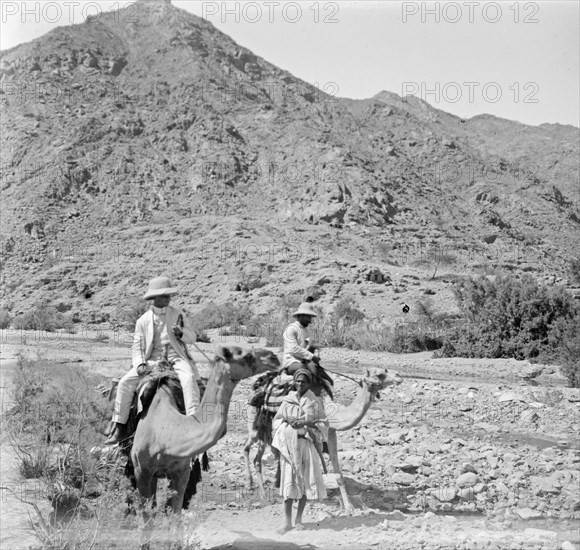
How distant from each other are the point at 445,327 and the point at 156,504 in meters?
24.2

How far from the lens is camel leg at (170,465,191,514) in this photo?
7.26 meters

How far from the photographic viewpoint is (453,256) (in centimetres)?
4859

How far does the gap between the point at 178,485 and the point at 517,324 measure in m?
19.8

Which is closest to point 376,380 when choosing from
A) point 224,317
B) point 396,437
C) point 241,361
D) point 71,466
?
point 241,361

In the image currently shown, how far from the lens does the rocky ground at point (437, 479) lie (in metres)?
8.04

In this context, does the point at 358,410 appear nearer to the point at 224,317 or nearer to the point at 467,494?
the point at 467,494

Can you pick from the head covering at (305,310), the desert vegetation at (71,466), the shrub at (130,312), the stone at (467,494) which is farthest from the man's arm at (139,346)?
the shrub at (130,312)

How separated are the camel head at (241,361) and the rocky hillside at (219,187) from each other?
28457mm

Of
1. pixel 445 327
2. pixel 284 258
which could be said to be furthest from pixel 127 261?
pixel 445 327

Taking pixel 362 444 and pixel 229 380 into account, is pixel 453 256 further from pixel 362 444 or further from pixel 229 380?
pixel 229 380

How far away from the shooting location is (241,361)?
21.7ft

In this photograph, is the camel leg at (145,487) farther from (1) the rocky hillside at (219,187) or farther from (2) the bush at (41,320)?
(2) the bush at (41,320)

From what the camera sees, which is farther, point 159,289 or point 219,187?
point 219,187

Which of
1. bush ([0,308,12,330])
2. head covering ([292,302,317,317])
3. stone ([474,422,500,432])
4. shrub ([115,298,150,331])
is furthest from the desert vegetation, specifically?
bush ([0,308,12,330])
